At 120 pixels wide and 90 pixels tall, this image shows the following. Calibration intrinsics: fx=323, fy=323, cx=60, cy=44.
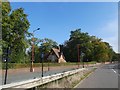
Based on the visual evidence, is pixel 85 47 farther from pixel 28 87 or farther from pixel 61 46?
pixel 28 87

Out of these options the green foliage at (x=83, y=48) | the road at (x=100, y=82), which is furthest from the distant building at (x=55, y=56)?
the road at (x=100, y=82)

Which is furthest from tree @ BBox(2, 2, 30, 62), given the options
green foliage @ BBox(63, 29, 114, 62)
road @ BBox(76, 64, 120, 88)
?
green foliage @ BBox(63, 29, 114, 62)

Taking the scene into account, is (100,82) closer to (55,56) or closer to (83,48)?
(55,56)

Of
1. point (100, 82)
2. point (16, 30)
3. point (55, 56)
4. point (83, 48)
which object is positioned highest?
point (16, 30)

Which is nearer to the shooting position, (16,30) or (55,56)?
(16,30)

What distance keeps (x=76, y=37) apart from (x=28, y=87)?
156 meters

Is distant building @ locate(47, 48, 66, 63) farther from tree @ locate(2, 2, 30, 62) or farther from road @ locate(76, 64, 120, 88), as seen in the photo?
road @ locate(76, 64, 120, 88)

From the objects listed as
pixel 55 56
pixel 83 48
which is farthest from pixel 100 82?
pixel 83 48

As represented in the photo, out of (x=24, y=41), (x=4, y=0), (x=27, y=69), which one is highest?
(x=4, y=0)

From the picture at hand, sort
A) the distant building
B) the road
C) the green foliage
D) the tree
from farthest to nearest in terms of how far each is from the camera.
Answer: the green foliage, the distant building, the tree, the road

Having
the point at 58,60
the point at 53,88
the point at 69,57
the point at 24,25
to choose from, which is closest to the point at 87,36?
the point at 69,57

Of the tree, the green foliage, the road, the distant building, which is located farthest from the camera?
the green foliage

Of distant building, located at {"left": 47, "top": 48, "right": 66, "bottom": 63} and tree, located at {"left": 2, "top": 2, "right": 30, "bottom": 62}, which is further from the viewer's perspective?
distant building, located at {"left": 47, "top": 48, "right": 66, "bottom": 63}

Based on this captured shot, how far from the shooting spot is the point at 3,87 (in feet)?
31.4
